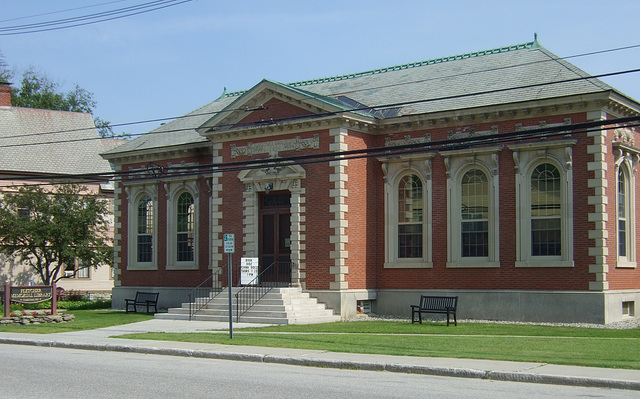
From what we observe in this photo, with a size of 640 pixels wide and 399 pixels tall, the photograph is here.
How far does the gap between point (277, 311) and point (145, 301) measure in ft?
29.0

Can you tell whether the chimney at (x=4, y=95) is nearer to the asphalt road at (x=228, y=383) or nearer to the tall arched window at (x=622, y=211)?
the asphalt road at (x=228, y=383)

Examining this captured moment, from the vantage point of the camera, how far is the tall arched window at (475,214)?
26891 millimetres

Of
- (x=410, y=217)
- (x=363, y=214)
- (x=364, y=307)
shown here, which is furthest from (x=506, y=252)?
(x=364, y=307)

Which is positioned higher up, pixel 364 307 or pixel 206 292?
pixel 206 292

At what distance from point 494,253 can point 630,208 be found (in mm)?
4600

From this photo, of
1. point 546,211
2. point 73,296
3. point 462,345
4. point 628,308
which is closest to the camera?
point 462,345

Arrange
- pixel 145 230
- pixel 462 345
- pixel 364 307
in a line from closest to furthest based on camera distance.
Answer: pixel 462 345 < pixel 364 307 < pixel 145 230

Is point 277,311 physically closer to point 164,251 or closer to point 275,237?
point 275,237

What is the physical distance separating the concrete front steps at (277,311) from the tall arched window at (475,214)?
196 inches

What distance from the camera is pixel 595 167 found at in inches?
969

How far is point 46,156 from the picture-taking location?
51.2 m

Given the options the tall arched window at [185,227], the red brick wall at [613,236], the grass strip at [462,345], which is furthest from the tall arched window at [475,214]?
the tall arched window at [185,227]

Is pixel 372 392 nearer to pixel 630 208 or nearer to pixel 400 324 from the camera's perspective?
pixel 400 324

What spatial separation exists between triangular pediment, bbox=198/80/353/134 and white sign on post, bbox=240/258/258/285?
5134mm
